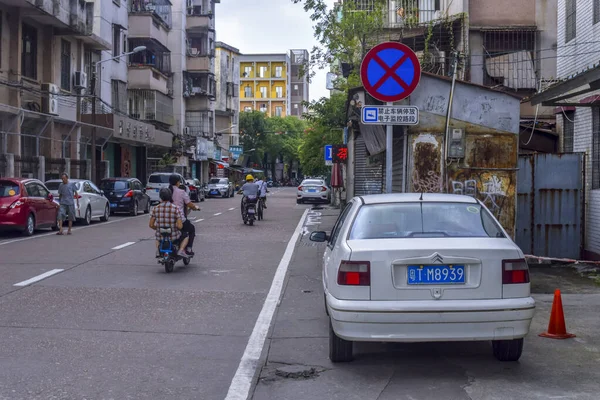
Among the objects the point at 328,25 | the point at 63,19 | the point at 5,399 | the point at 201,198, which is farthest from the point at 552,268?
the point at 201,198

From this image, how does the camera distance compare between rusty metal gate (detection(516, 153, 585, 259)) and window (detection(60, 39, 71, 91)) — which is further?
window (detection(60, 39, 71, 91))

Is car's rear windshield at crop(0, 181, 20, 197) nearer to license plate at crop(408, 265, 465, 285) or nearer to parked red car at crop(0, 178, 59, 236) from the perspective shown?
parked red car at crop(0, 178, 59, 236)

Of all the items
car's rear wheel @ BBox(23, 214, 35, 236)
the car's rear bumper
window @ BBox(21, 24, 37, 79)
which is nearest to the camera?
A: the car's rear bumper

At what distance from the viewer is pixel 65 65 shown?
3741 centimetres

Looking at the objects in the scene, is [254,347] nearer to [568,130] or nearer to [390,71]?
[390,71]

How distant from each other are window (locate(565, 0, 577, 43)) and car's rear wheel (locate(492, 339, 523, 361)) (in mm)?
11211

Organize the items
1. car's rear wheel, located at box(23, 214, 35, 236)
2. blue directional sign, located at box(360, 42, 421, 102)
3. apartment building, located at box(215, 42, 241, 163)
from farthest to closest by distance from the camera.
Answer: apartment building, located at box(215, 42, 241, 163) < car's rear wheel, located at box(23, 214, 35, 236) < blue directional sign, located at box(360, 42, 421, 102)

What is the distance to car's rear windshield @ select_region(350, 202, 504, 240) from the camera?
22.0 feet

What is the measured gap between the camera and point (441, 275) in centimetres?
617

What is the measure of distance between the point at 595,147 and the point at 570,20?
11.1ft

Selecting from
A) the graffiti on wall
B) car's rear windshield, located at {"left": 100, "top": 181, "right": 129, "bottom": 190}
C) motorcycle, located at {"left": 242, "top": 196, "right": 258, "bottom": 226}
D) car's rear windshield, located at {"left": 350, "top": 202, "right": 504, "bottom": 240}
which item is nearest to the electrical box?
the graffiti on wall

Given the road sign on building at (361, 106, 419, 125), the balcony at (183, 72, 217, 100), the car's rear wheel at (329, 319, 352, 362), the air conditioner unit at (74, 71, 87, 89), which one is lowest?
the car's rear wheel at (329, 319, 352, 362)

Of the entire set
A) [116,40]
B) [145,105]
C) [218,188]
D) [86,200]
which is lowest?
[218,188]

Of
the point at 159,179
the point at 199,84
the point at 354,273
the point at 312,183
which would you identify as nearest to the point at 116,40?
the point at 159,179
